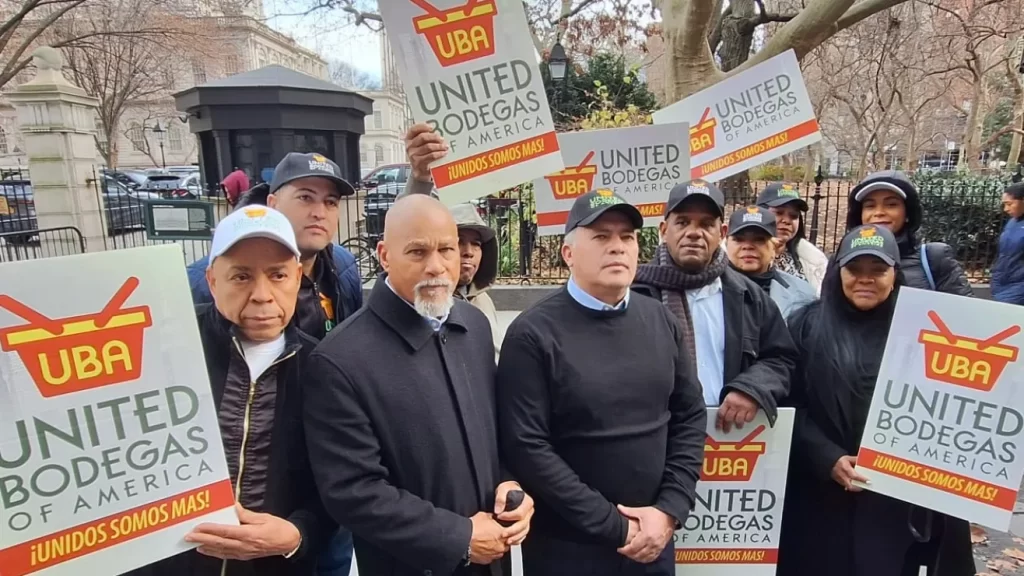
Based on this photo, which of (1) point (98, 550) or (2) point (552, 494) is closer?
(1) point (98, 550)

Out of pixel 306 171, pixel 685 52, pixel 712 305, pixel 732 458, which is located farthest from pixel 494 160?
→ pixel 685 52

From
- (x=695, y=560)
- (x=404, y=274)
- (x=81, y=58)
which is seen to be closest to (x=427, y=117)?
(x=404, y=274)

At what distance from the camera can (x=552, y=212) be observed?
156 inches

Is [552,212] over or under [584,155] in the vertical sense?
under

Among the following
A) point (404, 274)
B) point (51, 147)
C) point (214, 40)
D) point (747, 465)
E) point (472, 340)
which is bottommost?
point (747, 465)

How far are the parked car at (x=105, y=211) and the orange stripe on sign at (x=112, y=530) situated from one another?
1057 cm

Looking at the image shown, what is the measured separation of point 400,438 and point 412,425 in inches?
2.1

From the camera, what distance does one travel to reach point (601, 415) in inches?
82.3

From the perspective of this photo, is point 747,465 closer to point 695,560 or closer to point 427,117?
point 695,560

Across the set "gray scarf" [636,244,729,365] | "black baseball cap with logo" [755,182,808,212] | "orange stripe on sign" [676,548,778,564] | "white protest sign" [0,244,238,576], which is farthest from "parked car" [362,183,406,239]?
"white protest sign" [0,244,238,576]

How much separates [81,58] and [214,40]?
11526 millimetres

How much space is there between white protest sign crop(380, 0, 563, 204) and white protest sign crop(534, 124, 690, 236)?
120 cm

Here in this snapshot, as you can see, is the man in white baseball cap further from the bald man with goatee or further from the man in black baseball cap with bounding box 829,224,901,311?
the man in black baseball cap with bounding box 829,224,901,311

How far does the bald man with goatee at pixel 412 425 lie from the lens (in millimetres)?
1752
